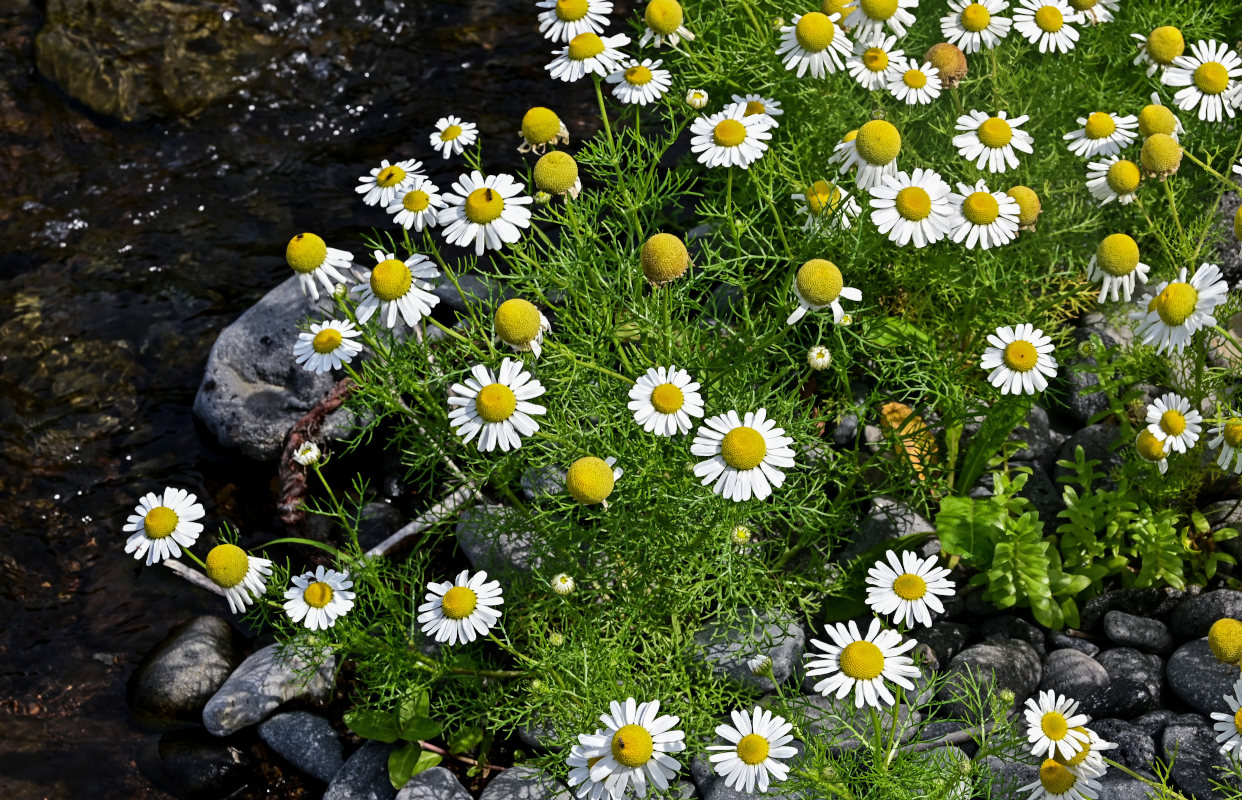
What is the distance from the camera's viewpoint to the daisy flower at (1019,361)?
12.2ft

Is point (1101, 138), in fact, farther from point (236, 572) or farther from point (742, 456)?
point (236, 572)

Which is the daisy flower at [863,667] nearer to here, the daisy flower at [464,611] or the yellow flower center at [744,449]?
the yellow flower center at [744,449]

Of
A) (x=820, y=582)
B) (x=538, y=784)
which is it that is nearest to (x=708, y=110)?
(x=820, y=582)

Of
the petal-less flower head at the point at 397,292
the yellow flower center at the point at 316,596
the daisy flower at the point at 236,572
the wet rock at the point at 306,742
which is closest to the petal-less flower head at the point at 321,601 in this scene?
the yellow flower center at the point at 316,596

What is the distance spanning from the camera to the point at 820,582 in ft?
14.3

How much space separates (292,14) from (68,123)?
5.57ft

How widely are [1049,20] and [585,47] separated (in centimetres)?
182

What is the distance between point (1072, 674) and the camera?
4.09 meters

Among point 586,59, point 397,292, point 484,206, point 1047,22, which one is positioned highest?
point 1047,22

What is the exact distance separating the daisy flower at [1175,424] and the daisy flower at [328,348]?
2.72 metres

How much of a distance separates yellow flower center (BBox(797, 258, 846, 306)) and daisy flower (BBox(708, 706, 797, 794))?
1.22 m

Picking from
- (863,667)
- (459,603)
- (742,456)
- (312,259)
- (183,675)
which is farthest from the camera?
(183,675)

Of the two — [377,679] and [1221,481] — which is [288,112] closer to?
[377,679]

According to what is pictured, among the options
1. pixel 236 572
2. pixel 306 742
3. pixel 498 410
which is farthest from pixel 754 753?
pixel 306 742
